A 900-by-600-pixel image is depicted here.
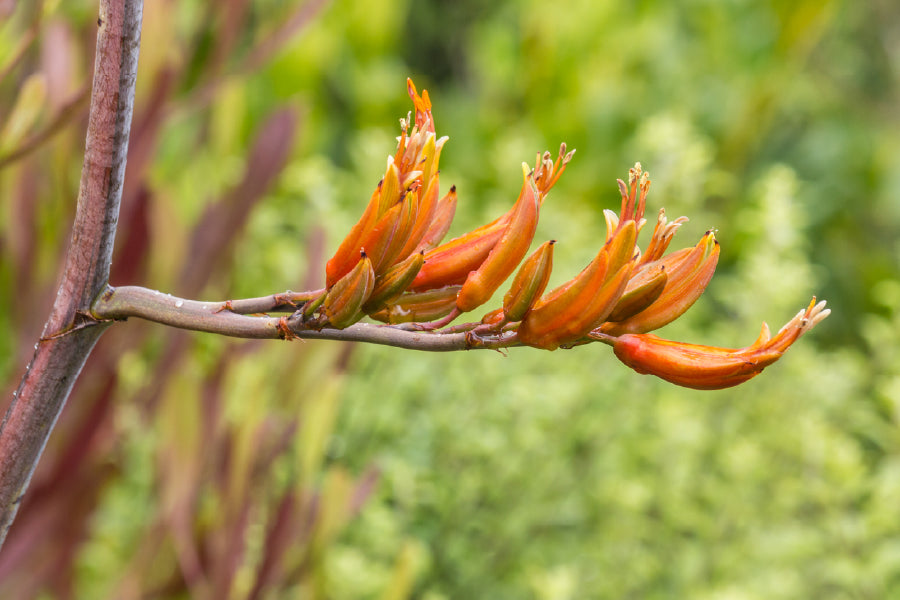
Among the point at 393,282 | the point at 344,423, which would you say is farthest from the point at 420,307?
the point at 344,423

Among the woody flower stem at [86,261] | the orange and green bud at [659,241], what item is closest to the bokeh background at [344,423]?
the woody flower stem at [86,261]

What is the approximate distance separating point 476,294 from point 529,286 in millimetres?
18

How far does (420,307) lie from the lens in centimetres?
29

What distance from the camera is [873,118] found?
368 cm

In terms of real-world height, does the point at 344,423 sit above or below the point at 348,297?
above

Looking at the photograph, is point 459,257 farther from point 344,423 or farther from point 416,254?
point 344,423

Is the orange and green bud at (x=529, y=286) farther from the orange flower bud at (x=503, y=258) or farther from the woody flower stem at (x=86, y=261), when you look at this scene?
the woody flower stem at (x=86, y=261)

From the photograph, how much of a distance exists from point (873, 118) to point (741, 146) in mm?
1506

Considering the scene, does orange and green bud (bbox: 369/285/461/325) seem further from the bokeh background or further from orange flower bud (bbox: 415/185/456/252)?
the bokeh background

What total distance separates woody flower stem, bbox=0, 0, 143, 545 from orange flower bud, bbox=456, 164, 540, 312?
0.36ft

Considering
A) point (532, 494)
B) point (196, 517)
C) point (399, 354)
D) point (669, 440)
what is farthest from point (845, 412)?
point (196, 517)

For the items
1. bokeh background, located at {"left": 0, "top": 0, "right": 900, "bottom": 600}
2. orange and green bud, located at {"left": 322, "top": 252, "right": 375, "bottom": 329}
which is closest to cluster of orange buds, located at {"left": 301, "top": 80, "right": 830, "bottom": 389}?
orange and green bud, located at {"left": 322, "top": 252, "right": 375, "bottom": 329}

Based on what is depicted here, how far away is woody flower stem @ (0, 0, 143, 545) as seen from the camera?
260mm

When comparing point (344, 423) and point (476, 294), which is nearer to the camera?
point (476, 294)
